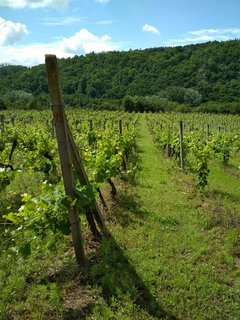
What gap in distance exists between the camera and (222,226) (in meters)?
Result: 6.75

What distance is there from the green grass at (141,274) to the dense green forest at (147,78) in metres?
61.7

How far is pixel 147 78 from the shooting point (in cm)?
9981

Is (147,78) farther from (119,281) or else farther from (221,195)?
(119,281)

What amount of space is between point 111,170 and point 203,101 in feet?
268

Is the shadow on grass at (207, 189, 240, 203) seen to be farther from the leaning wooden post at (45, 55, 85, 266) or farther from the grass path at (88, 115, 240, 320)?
the leaning wooden post at (45, 55, 85, 266)

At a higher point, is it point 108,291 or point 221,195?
point 108,291

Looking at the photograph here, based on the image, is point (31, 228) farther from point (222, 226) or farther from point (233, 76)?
point (233, 76)

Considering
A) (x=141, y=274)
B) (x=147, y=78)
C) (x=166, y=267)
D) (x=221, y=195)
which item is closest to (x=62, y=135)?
(x=141, y=274)

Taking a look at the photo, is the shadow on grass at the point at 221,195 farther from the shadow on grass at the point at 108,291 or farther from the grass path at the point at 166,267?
the shadow on grass at the point at 108,291

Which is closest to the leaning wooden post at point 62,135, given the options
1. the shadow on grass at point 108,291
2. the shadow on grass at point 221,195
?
the shadow on grass at point 108,291

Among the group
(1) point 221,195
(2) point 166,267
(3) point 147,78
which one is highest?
(3) point 147,78

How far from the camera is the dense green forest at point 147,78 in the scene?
77.9 m

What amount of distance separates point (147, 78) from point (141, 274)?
98.5m

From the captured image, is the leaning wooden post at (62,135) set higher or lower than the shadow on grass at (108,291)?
higher
